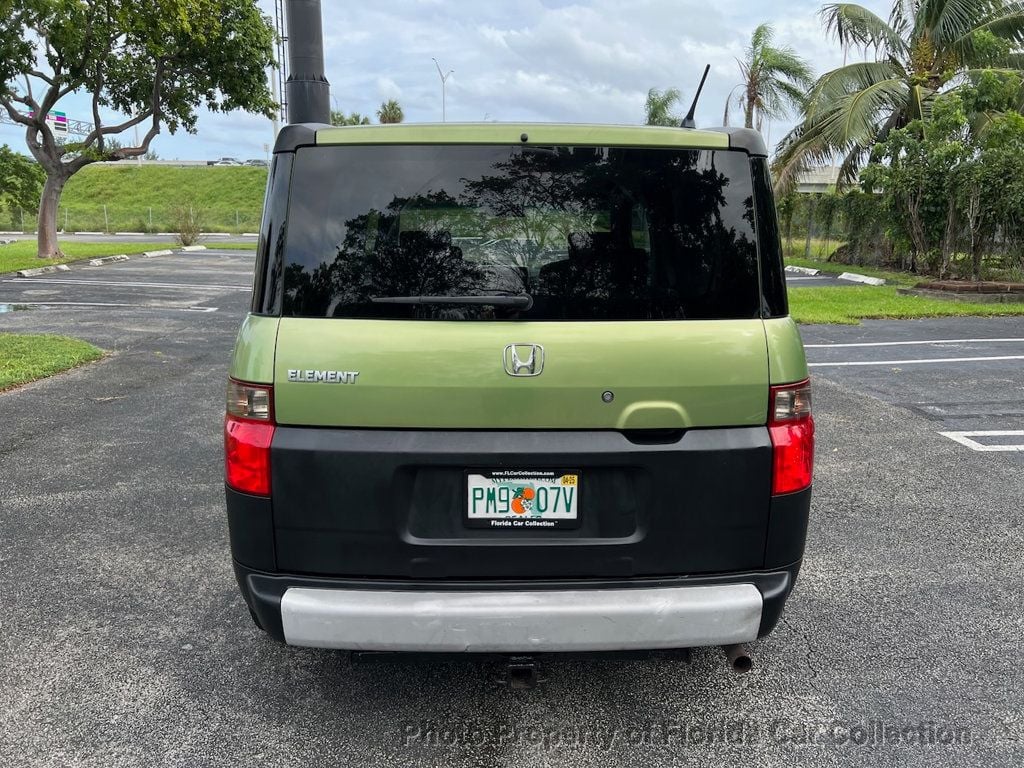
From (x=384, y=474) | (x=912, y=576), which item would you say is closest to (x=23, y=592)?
(x=384, y=474)

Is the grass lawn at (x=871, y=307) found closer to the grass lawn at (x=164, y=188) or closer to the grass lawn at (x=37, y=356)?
the grass lawn at (x=37, y=356)

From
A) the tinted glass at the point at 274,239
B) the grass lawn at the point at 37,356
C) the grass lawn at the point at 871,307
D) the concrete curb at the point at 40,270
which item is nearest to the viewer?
the tinted glass at the point at 274,239

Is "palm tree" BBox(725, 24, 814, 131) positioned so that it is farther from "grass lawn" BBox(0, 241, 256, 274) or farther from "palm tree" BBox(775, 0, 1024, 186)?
"grass lawn" BBox(0, 241, 256, 274)

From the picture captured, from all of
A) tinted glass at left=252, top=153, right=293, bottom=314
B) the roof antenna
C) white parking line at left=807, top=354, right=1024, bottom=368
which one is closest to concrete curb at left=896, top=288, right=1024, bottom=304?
white parking line at left=807, top=354, right=1024, bottom=368

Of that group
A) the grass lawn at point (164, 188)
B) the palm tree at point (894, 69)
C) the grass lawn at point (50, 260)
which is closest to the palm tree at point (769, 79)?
the palm tree at point (894, 69)

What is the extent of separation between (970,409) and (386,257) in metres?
6.31

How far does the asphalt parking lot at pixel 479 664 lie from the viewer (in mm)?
2549

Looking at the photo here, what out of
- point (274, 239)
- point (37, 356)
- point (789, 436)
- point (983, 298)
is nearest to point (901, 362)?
point (983, 298)

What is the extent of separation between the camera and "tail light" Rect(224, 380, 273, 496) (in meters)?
2.35

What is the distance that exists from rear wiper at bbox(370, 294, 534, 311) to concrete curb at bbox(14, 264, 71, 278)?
19.4 metres

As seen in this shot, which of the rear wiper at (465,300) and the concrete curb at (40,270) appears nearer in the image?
the rear wiper at (465,300)

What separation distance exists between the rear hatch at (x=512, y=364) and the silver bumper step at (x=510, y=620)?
0.10m

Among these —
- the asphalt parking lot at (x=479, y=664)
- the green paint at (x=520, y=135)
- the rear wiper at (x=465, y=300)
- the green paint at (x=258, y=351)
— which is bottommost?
the asphalt parking lot at (x=479, y=664)

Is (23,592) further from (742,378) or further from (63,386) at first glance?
(63,386)
